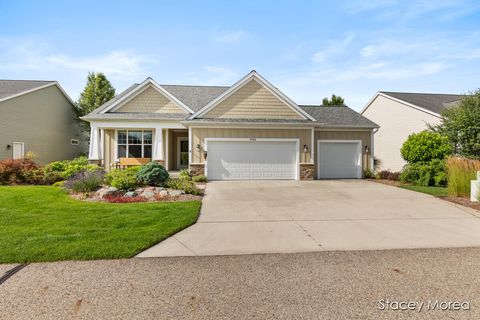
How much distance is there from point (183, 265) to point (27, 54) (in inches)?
503

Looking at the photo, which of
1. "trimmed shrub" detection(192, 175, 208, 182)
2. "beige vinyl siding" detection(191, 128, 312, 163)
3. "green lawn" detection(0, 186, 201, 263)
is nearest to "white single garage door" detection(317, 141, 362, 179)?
Result: "beige vinyl siding" detection(191, 128, 312, 163)

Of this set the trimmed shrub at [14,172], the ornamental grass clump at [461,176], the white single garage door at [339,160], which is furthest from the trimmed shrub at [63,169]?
the ornamental grass clump at [461,176]

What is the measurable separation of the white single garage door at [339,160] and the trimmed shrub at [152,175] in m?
9.66

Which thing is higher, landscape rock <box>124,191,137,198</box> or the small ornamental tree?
the small ornamental tree

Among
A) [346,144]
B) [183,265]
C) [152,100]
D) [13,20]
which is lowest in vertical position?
[183,265]

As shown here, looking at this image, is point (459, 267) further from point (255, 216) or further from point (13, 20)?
point (13, 20)

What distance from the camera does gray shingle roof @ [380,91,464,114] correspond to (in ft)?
63.6

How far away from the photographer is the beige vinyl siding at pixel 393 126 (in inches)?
771

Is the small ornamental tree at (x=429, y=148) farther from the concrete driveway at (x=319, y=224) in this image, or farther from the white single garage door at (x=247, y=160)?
the white single garage door at (x=247, y=160)

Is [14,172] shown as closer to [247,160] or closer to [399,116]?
[247,160]

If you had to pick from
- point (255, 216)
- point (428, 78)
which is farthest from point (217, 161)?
point (428, 78)

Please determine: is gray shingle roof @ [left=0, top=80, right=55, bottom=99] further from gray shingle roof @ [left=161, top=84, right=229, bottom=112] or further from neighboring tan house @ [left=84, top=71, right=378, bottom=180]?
gray shingle roof @ [left=161, top=84, right=229, bottom=112]

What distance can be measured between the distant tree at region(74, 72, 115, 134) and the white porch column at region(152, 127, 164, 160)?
1320cm

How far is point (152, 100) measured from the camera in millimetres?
17016
